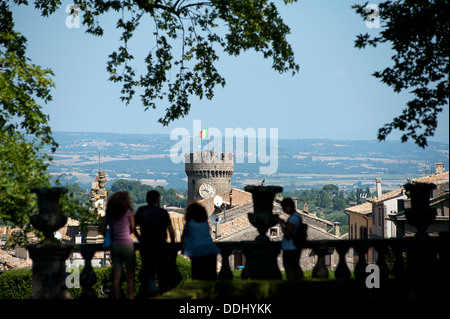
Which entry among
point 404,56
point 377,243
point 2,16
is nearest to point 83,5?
point 2,16

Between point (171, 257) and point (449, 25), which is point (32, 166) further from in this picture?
point (449, 25)

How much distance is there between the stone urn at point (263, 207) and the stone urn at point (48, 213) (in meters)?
2.80

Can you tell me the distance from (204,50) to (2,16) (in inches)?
210

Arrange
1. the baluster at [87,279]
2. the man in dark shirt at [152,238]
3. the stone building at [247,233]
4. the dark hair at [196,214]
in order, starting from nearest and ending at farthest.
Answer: the dark hair at [196,214] < the man in dark shirt at [152,238] < the baluster at [87,279] < the stone building at [247,233]

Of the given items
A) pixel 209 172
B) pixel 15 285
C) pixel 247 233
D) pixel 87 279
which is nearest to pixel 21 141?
pixel 87 279

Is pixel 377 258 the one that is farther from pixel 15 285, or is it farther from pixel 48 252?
pixel 15 285

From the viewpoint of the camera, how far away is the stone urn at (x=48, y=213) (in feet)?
30.8

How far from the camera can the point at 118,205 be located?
9.38 meters

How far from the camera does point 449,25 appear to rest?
40.3 feet

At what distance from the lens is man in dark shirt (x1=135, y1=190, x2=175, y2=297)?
9680mm

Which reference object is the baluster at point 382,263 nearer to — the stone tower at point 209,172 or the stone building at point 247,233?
the stone building at point 247,233

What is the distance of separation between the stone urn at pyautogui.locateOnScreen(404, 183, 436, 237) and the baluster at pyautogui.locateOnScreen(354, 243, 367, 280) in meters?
0.87

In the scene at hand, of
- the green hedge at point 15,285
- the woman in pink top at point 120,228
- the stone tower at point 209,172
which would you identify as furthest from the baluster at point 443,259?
the stone tower at point 209,172

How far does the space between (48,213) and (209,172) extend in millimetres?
93009
